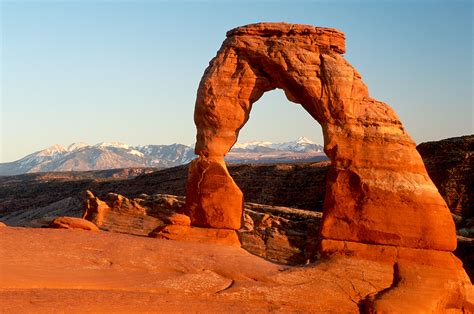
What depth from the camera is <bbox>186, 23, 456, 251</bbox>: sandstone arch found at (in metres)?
14.4

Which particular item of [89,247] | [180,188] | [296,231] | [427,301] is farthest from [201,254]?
[180,188]

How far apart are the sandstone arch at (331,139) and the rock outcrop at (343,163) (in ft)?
0.09

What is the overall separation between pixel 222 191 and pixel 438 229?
6.10 meters

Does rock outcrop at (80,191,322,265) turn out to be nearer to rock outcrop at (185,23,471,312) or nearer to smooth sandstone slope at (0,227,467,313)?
rock outcrop at (185,23,471,312)

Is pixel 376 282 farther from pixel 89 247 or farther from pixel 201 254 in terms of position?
pixel 89 247

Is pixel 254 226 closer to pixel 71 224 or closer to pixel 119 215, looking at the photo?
pixel 119 215

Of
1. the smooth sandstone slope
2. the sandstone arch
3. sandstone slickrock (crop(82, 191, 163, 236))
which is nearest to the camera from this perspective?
the smooth sandstone slope

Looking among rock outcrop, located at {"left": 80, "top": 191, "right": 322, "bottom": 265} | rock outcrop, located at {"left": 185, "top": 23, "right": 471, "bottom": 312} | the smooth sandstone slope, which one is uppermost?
rock outcrop, located at {"left": 185, "top": 23, "right": 471, "bottom": 312}

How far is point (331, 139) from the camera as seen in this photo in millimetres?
15422

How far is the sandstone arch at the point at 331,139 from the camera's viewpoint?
14.4 m

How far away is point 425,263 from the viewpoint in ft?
46.2

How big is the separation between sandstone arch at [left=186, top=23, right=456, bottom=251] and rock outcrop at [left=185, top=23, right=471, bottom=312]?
0.09 feet

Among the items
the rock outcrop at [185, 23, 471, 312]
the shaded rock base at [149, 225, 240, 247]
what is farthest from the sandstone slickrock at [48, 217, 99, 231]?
the rock outcrop at [185, 23, 471, 312]

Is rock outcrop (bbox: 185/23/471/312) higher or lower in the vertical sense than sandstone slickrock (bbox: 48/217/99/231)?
higher
